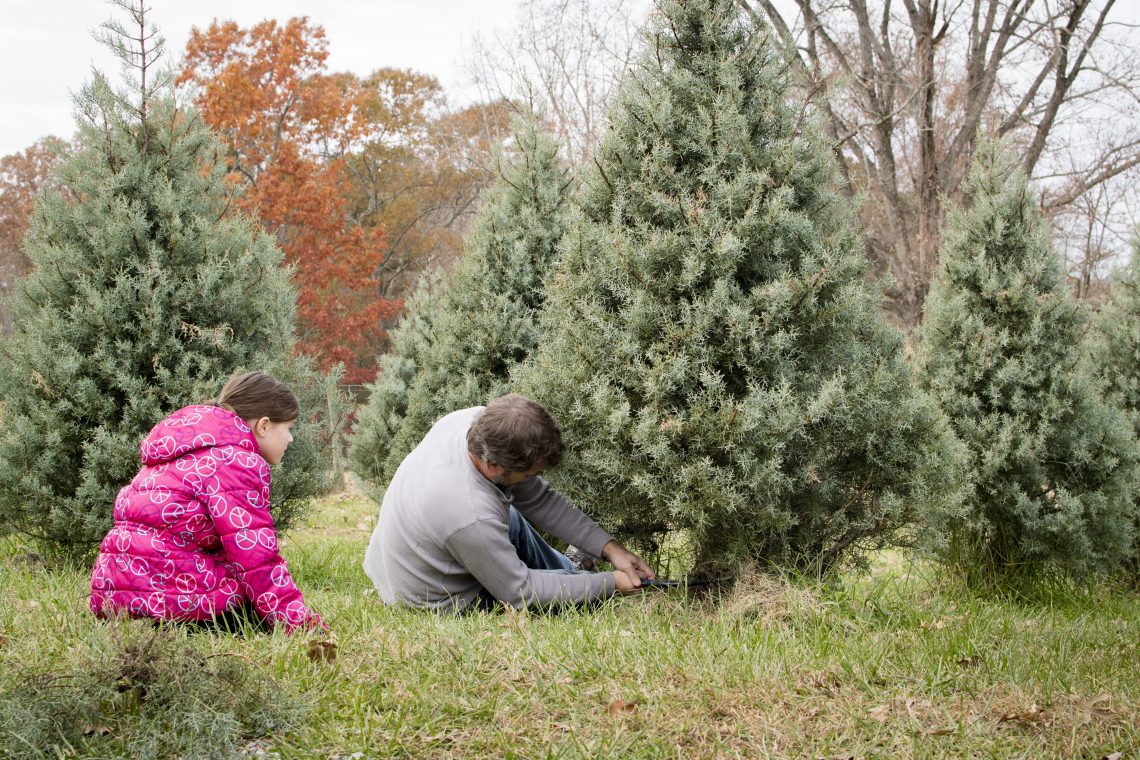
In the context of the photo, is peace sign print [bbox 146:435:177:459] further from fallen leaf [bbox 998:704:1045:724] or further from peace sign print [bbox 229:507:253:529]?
fallen leaf [bbox 998:704:1045:724]

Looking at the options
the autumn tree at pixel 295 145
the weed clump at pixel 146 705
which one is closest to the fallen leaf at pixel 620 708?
the weed clump at pixel 146 705

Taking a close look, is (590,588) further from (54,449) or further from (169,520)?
(54,449)

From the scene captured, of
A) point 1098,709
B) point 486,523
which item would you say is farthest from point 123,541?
point 1098,709

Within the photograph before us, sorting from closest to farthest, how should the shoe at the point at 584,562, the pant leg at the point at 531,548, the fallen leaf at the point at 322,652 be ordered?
the fallen leaf at the point at 322,652 → the pant leg at the point at 531,548 → the shoe at the point at 584,562

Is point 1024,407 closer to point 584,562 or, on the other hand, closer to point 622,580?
point 584,562

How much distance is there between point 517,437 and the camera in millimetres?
3646

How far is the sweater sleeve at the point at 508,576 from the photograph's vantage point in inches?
145

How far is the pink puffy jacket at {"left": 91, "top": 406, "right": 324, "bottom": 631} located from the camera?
339 cm

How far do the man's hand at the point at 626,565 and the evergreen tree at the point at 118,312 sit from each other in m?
2.33

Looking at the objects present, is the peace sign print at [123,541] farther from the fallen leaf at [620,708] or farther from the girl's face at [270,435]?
the fallen leaf at [620,708]

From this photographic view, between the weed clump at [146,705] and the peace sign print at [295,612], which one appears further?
the peace sign print at [295,612]

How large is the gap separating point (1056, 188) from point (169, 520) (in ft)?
78.4

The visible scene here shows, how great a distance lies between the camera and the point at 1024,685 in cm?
291

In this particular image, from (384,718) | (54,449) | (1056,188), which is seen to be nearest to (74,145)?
(54,449)
